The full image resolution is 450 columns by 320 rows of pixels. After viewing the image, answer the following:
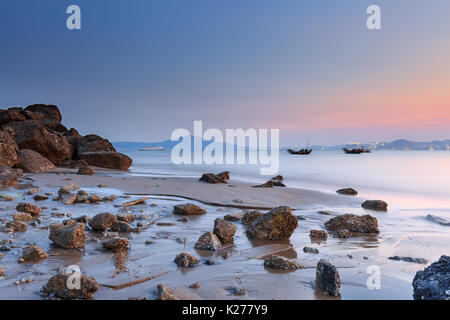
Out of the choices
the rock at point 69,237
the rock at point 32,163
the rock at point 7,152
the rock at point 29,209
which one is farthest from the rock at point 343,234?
the rock at point 32,163

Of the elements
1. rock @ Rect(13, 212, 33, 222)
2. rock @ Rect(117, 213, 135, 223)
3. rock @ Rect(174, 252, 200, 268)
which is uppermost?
rock @ Rect(13, 212, 33, 222)

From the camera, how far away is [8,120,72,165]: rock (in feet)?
45.8

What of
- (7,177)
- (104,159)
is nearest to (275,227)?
(7,177)

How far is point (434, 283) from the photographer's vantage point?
2238 mm

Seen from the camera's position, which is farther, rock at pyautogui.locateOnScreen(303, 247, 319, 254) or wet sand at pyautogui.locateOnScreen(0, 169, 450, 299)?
rock at pyautogui.locateOnScreen(303, 247, 319, 254)

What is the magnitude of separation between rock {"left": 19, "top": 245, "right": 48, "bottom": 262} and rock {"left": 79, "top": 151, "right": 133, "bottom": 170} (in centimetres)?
1442

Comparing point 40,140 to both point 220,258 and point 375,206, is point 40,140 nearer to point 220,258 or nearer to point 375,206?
point 375,206

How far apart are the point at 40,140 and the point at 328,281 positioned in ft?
49.8

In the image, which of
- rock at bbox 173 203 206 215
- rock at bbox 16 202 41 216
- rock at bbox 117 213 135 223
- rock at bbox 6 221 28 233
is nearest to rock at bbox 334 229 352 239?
rock at bbox 173 203 206 215

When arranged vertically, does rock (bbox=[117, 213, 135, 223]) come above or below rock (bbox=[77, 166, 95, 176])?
above

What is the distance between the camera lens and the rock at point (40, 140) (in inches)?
550

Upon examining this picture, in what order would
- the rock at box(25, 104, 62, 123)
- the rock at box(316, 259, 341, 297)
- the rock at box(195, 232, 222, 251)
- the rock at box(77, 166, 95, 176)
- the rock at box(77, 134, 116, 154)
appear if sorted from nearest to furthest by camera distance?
the rock at box(316, 259, 341, 297), the rock at box(195, 232, 222, 251), the rock at box(77, 166, 95, 176), the rock at box(77, 134, 116, 154), the rock at box(25, 104, 62, 123)

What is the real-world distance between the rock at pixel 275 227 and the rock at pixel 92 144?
15.7 metres

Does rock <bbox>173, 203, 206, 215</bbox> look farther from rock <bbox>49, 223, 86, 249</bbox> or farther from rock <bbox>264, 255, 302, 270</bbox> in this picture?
rock <bbox>264, 255, 302, 270</bbox>
